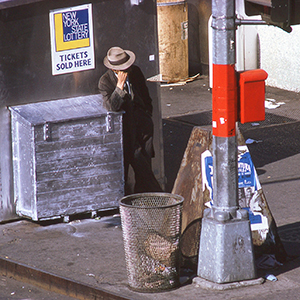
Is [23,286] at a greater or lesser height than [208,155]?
lesser

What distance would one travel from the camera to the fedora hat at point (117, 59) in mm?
7094

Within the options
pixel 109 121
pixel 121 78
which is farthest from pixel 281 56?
pixel 109 121

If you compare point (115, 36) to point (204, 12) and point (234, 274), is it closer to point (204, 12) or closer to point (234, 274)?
point (234, 274)

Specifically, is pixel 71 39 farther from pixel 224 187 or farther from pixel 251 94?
pixel 224 187

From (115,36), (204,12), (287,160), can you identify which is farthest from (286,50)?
(115,36)

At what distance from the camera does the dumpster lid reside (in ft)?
22.1

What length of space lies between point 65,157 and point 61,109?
51 cm

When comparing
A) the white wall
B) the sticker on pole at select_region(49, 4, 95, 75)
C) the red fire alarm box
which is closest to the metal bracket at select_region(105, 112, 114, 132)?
the sticker on pole at select_region(49, 4, 95, 75)

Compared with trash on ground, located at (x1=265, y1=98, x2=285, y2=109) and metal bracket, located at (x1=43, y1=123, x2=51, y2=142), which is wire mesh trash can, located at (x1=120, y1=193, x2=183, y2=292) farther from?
trash on ground, located at (x1=265, y1=98, x2=285, y2=109)

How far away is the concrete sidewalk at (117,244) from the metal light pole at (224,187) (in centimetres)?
19

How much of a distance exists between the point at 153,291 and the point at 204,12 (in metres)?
10.3

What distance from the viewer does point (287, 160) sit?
30.4 feet

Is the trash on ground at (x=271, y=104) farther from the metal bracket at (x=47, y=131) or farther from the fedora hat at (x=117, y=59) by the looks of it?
the metal bracket at (x=47, y=131)

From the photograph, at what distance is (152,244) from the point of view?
5.28m
